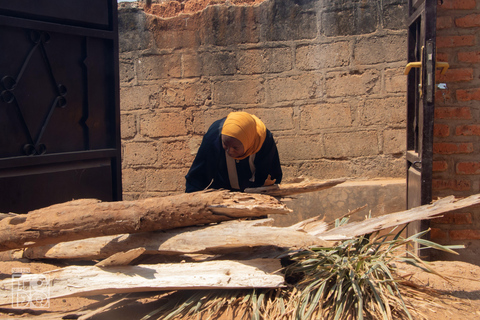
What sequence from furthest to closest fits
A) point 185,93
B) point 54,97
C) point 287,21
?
point 185,93 → point 287,21 → point 54,97

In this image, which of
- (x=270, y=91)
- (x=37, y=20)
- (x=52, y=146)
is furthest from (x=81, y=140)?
(x=270, y=91)

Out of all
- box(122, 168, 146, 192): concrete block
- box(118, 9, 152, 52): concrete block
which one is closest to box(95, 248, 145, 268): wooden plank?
box(122, 168, 146, 192): concrete block

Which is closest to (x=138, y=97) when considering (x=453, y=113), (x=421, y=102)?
(x=421, y=102)

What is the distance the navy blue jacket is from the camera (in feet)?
12.0

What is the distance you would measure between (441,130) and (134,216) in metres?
2.57

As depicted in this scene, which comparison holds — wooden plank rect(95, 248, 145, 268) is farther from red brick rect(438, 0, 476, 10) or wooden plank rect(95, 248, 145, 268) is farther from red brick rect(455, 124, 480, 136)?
red brick rect(438, 0, 476, 10)

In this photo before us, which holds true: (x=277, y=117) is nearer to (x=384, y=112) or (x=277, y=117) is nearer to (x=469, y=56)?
(x=384, y=112)

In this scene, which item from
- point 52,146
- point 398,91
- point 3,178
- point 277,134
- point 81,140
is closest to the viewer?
point 3,178

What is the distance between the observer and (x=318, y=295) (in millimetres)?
2164

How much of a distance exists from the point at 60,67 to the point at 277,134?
8.12ft

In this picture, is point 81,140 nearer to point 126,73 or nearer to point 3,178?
point 3,178

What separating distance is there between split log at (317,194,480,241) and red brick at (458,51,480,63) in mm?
1459

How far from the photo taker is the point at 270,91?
4.86 metres

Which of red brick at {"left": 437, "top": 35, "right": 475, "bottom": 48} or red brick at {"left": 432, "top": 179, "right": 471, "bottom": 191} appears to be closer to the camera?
red brick at {"left": 437, "top": 35, "right": 475, "bottom": 48}
